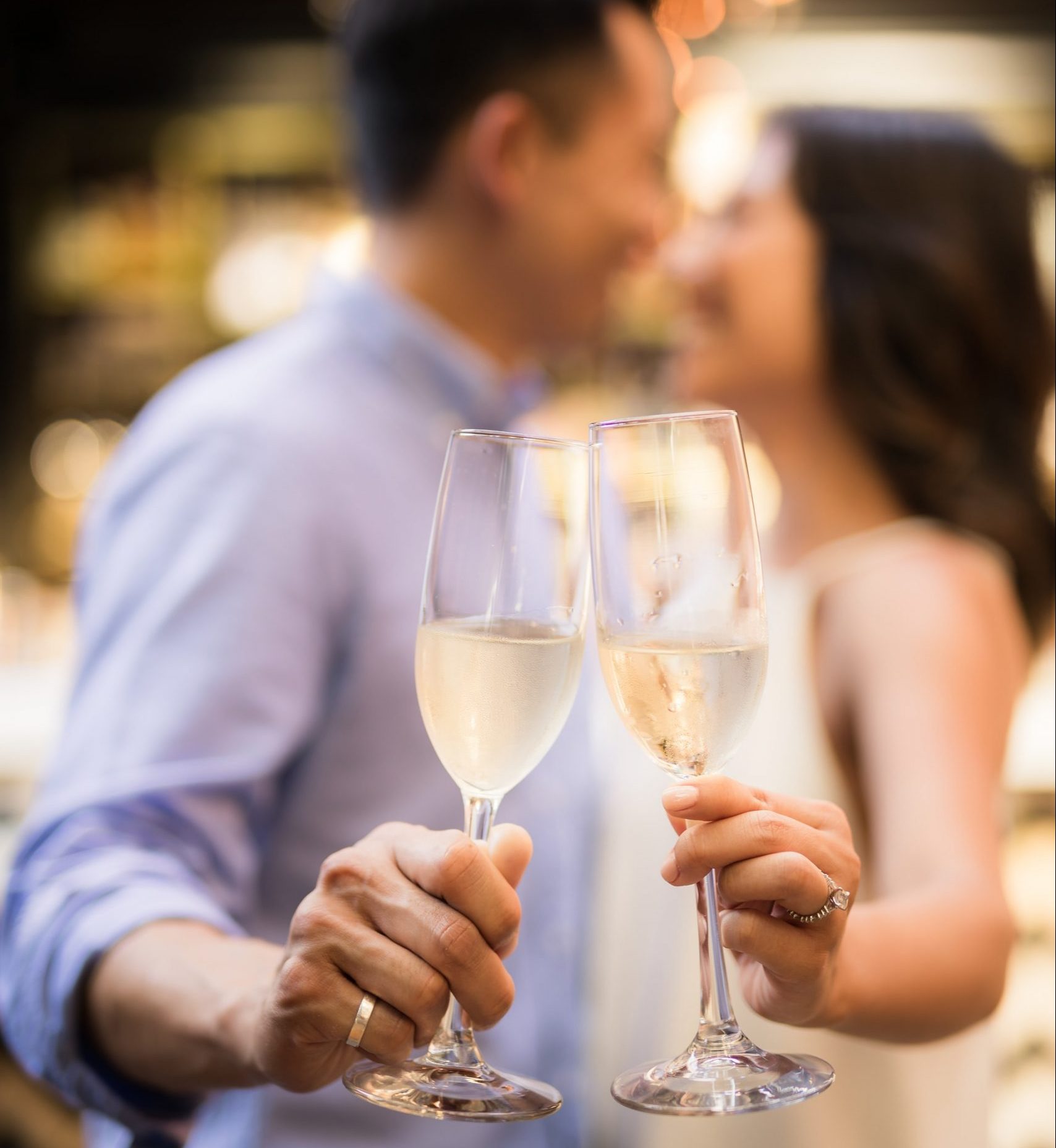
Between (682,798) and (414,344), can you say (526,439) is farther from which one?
(414,344)

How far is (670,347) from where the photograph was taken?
4074 mm

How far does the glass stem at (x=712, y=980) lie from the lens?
0.75 metres

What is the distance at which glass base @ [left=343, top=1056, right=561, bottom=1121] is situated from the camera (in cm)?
70

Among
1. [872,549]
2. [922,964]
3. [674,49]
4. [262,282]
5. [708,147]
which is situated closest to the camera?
[922,964]

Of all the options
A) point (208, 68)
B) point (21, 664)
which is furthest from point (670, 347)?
point (21, 664)

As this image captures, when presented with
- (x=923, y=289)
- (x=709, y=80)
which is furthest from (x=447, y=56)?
(x=709, y=80)

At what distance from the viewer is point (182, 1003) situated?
0.93m

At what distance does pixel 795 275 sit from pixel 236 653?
82 cm

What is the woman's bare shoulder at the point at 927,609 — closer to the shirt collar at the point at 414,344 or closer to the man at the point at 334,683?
the man at the point at 334,683

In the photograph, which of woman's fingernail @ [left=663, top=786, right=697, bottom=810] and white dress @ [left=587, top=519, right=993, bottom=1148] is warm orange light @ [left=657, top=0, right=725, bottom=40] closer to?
white dress @ [left=587, top=519, right=993, bottom=1148]

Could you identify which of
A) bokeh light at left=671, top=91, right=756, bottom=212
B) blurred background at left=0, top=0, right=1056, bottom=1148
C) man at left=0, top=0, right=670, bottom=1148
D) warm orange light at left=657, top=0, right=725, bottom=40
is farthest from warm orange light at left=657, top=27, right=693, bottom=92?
blurred background at left=0, top=0, right=1056, bottom=1148

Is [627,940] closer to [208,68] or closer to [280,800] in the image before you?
[280,800]

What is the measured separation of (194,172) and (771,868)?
4.05 meters

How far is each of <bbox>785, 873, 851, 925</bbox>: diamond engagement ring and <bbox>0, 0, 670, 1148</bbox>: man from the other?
0.51 ft
